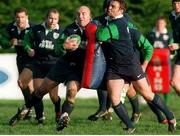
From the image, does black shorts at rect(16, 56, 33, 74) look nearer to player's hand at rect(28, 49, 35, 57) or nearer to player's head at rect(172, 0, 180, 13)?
player's hand at rect(28, 49, 35, 57)

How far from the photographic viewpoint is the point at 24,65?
1648cm

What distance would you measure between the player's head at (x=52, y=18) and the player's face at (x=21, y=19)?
0.83 meters

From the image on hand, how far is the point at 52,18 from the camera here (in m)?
15.3

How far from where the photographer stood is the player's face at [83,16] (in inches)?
542

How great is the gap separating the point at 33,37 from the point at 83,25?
76.5 inches

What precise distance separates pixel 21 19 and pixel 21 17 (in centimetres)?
6

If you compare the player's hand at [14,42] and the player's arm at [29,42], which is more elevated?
the player's arm at [29,42]

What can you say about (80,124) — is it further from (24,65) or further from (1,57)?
(1,57)

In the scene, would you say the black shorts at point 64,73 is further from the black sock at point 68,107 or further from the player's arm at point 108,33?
the player's arm at point 108,33

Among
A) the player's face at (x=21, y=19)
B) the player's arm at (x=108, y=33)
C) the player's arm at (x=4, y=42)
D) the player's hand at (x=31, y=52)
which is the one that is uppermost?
the player's arm at (x=108, y=33)

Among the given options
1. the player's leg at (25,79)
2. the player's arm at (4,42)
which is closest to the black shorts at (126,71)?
the player's leg at (25,79)

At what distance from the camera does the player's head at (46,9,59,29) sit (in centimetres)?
1514

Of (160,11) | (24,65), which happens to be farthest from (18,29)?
(160,11)

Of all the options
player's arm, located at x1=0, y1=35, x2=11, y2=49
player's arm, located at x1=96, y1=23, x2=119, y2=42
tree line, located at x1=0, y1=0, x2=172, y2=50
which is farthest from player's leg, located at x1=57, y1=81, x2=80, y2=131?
tree line, located at x1=0, y1=0, x2=172, y2=50
